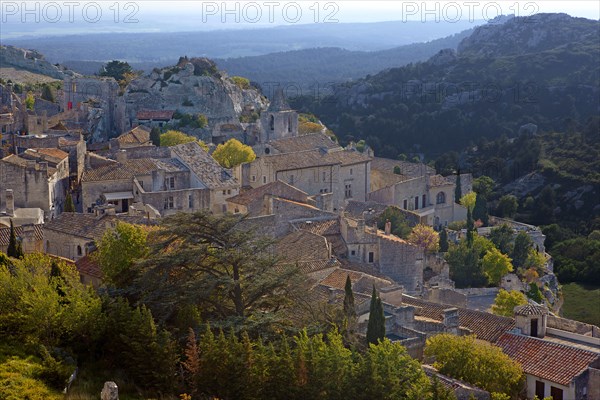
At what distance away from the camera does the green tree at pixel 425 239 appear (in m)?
42.8

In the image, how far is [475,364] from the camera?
2377 cm

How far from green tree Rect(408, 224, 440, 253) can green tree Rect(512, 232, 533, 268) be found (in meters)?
4.80

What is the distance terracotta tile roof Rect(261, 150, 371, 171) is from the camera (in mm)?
45781

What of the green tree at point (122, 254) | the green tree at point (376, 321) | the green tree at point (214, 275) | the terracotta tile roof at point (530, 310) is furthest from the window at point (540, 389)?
the green tree at point (122, 254)

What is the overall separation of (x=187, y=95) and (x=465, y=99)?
47.0 meters

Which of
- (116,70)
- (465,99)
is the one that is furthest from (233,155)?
(465,99)

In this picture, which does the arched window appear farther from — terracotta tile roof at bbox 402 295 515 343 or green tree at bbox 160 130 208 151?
terracotta tile roof at bbox 402 295 515 343

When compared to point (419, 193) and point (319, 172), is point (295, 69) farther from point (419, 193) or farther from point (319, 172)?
point (319, 172)

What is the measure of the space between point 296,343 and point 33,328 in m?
6.46

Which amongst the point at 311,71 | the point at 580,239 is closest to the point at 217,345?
the point at 580,239

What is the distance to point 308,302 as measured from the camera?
25.0 metres

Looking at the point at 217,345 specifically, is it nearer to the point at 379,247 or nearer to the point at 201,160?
the point at 379,247

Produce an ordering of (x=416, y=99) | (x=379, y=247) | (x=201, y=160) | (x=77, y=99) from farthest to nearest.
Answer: (x=416, y=99)
(x=77, y=99)
(x=201, y=160)
(x=379, y=247)

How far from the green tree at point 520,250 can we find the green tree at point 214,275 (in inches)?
923
